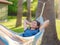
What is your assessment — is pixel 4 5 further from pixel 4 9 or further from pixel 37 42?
pixel 37 42

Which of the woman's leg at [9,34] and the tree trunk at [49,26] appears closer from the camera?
the woman's leg at [9,34]

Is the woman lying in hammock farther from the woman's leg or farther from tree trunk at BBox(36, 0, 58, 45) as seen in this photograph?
tree trunk at BBox(36, 0, 58, 45)

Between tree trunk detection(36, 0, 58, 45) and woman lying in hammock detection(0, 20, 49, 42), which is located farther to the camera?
tree trunk detection(36, 0, 58, 45)

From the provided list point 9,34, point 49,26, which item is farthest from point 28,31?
point 49,26

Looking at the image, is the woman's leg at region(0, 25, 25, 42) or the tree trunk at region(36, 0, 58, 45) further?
the tree trunk at region(36, 0, 58, 45)

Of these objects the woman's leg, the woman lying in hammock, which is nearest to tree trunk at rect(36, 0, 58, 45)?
the woman lying in hammock

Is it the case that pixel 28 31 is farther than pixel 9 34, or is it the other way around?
pixel 28 31

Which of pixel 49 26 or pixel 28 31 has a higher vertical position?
pixel 28 31

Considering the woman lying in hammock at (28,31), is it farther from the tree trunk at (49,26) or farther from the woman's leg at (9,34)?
the tree trunk at (49,26)

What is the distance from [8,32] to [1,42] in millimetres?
316

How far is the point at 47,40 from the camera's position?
8.34 meters

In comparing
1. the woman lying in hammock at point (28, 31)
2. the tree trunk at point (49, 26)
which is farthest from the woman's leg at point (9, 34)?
the tree trunk at point (49, 26)

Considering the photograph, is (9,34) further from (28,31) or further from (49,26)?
(49,26)

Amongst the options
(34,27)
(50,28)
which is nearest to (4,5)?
(50,28)
